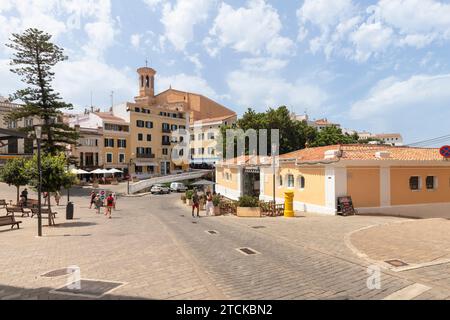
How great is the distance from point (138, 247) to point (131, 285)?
395 cm

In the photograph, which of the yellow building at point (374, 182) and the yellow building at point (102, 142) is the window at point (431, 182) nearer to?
the yellow building at point (374, 182)

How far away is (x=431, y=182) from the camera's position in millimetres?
21094

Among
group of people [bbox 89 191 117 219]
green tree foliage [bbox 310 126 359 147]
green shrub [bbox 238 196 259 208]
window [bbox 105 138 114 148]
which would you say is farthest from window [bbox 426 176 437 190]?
window [bbox 105 138 114 148]

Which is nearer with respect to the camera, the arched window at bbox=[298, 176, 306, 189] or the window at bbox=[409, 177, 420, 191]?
the window at bbox=[409, 177, 420, 191]

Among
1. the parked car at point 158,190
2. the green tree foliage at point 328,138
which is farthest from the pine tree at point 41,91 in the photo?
the green tree foliage at point 328,138

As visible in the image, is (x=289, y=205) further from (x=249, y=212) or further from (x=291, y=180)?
(x=291, y=180)

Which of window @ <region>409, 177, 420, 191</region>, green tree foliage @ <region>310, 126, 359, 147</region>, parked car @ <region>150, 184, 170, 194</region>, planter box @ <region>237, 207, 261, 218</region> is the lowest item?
parked car @ <region>150, 184, 170, 194</region>

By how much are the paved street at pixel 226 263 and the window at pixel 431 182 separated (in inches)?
345

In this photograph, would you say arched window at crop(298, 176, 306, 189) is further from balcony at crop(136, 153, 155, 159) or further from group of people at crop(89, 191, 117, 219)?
balcony at crop(136, 153, 155, 159)

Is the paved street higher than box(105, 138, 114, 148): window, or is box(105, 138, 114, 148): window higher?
box(105, 138, 114, 148): window

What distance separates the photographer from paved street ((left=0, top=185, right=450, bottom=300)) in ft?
20.8

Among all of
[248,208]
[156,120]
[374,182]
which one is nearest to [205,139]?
[156,120]
